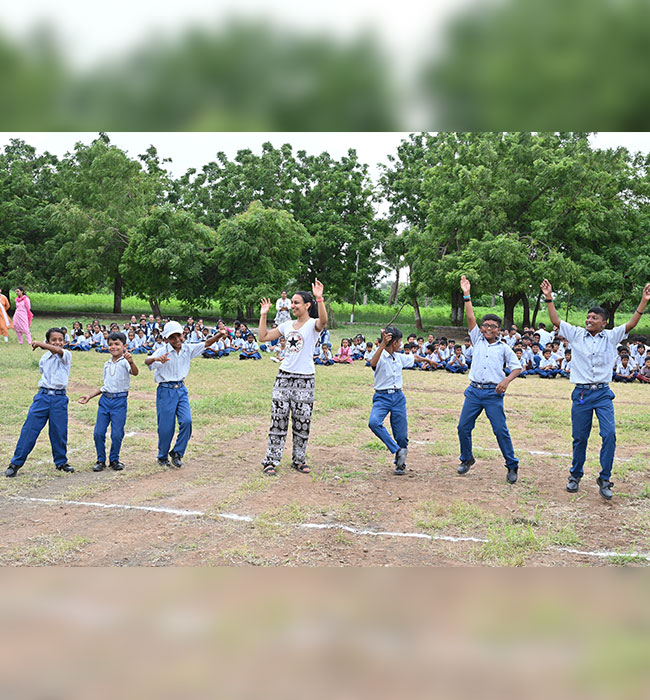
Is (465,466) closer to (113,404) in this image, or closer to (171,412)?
(171,412)

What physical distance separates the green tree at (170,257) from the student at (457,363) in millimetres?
11993

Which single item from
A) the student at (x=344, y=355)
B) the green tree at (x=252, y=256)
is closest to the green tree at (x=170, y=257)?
the green tree at (x=252, y=256)

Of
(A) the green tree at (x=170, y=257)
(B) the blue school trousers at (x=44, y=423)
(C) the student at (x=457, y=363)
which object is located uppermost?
(A) the green tree at (x=170, y=257)

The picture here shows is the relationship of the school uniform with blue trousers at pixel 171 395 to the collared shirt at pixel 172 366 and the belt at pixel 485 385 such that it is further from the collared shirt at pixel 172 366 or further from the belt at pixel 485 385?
the belt at pixel 485 385

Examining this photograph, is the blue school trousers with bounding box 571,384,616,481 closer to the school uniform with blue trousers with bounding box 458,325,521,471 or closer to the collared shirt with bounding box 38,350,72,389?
the school uniform with blue trousers with bounding box 458,325,521,471

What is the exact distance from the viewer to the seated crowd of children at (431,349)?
1473 cm

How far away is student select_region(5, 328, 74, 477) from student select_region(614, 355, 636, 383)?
39.0ft

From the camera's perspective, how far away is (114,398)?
6.33 m

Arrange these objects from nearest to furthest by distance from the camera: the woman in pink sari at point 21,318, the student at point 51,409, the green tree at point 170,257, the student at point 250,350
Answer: the student at point 51,409 → the woman in pink sari at point 21,318 → the student at point 250,350 → the green tree at point 170,257

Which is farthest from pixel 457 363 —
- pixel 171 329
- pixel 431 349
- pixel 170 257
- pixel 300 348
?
pixel 170 257

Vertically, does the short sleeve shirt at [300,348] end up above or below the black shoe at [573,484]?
above

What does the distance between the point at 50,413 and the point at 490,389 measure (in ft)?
13.0

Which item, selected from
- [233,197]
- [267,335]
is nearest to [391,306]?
[233,197]

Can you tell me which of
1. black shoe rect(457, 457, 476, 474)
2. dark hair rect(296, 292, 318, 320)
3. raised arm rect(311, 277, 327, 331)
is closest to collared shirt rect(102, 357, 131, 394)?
dark hair rect(296, 292, 318, 320)
